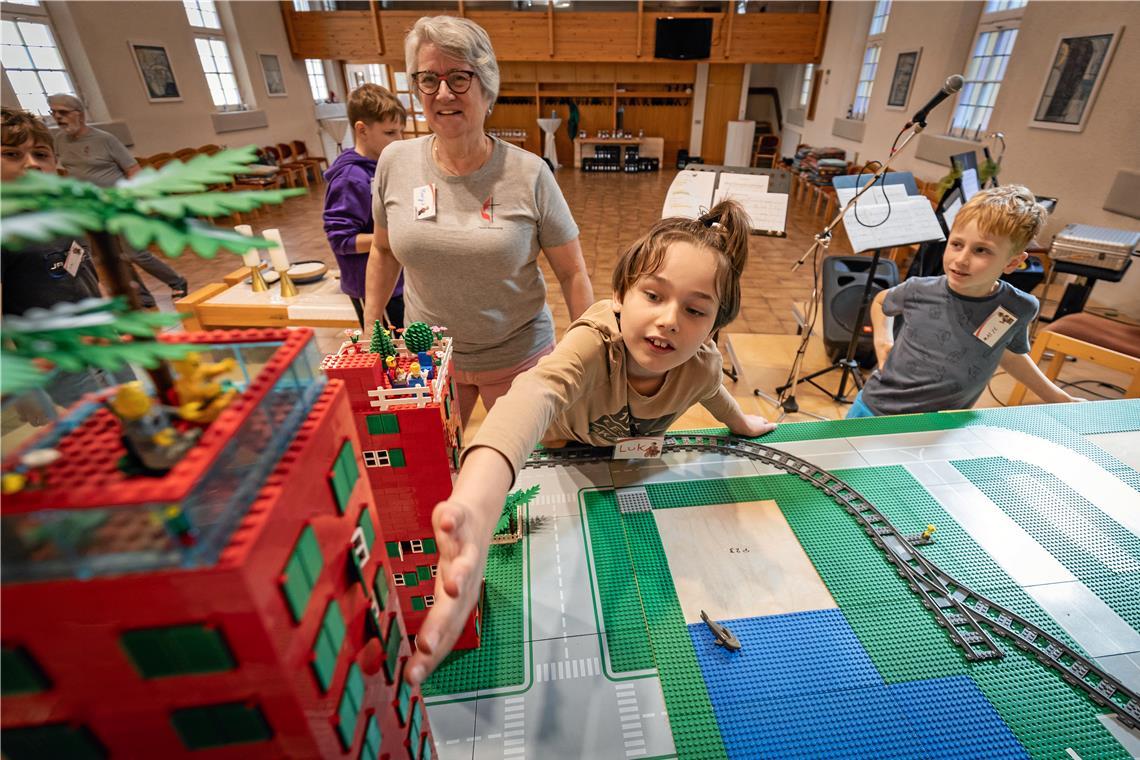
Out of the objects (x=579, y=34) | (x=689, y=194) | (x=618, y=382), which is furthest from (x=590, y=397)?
(x=579, y=34)

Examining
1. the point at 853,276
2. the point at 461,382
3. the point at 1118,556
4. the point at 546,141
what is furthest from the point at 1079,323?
the point at 546,141

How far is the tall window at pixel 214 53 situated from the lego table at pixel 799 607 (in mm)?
9659

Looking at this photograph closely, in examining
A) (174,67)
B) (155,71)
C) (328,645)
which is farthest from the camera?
(174,67)

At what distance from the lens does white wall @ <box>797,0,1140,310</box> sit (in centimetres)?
387

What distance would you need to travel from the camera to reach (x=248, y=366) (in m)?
0.46

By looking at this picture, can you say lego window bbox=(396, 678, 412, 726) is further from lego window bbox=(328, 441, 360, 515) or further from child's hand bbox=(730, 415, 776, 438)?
child's hand bbox=(730, 415, 776, 438)

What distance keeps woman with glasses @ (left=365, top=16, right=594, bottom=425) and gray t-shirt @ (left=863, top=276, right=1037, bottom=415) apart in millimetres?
1176

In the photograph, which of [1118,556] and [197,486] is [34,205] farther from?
[1118,556]

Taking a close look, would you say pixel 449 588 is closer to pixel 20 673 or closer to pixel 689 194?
pixel 20 673

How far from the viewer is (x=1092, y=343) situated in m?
2.64

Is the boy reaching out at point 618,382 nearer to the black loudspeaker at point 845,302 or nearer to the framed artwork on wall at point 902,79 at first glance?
the black loudspeaker at point 845,302

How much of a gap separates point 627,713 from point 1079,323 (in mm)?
3282

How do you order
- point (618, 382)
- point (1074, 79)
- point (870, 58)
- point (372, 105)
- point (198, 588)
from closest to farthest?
point (198, 588) → point (618, 382) → point (372, 105) → point (1074, 79) → point (870, 58)

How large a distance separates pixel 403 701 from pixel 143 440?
1.50 feet
